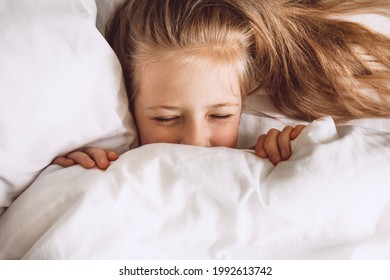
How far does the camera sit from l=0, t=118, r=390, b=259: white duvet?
0.71 m

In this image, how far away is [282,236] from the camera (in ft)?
2.40

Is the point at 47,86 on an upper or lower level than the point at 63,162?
upper

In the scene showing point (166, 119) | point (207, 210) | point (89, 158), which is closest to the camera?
point (207, 210)

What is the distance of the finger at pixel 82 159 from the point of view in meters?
0.81

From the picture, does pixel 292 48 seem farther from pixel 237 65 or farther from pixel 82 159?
pixel 82 159

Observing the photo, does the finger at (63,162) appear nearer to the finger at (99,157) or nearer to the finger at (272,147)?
the finger at (99,157)

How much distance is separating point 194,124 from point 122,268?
31 cm

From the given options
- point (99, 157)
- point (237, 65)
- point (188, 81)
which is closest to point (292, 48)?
point (237, 65)

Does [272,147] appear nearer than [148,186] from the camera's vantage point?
No

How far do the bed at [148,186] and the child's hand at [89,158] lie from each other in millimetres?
18

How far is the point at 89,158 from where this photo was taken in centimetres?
83

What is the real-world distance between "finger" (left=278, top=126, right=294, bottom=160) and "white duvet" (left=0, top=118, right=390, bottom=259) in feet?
0.18

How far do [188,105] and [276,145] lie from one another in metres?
0.17

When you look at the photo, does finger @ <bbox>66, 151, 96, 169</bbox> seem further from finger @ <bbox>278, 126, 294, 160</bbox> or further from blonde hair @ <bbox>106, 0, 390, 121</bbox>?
finger @ <bbox>278, 126, 294, 160</bbox>
